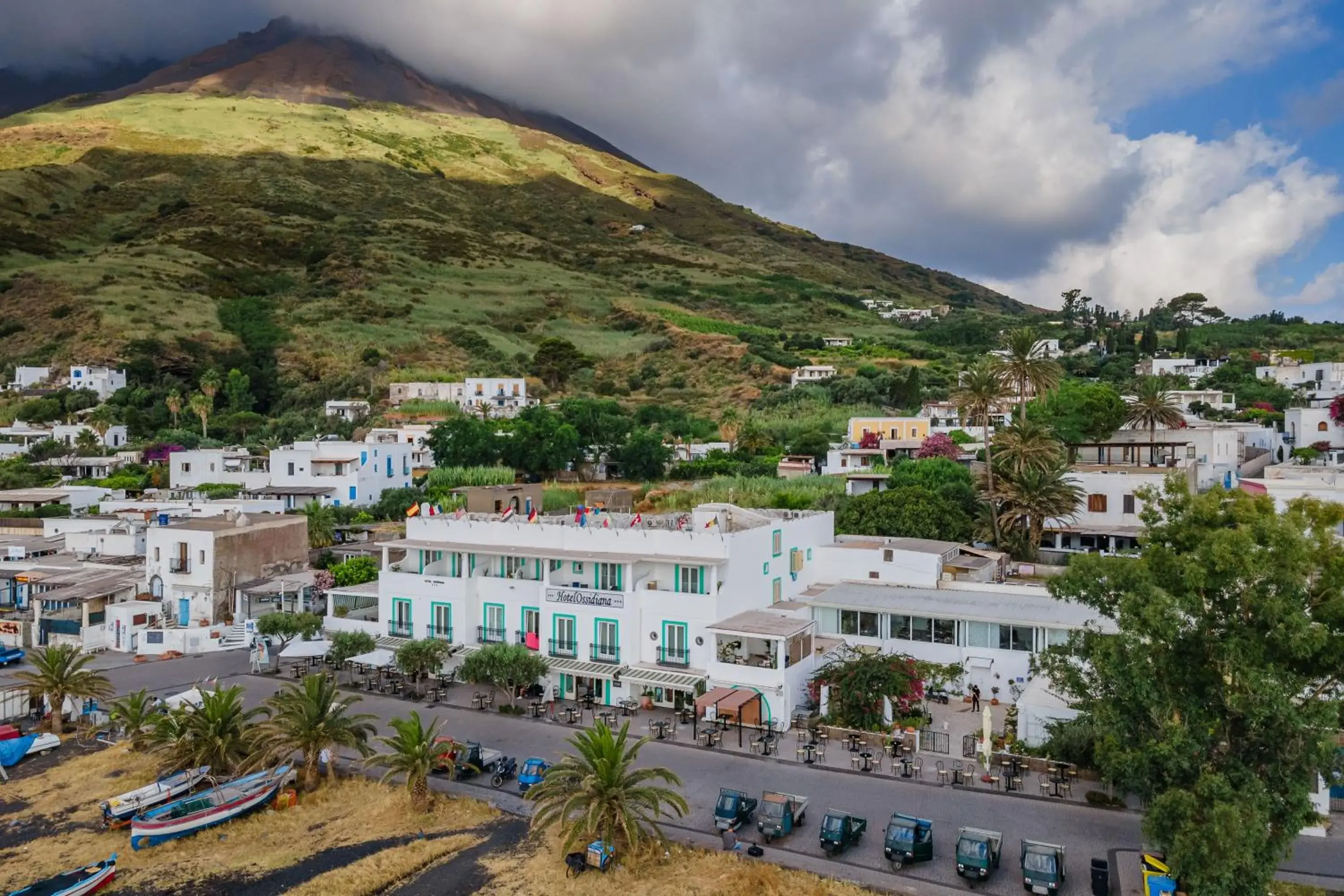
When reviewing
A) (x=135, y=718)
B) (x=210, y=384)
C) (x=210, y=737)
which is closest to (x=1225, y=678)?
(x=210, y=737)

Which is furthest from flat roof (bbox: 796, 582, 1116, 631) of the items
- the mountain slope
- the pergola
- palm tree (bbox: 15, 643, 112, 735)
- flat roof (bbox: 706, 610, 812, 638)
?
the mountain slope

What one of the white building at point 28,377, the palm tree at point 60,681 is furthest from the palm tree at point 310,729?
the white building at point 28,377

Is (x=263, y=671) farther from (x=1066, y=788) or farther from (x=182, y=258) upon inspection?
(x=182, y=258)

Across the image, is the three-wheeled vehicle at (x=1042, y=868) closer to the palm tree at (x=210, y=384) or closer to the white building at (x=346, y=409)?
the white building at (x=346, y=409)

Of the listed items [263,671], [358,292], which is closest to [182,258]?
[358,292]

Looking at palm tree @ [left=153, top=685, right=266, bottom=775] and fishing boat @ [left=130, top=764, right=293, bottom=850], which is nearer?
fishing boat @ [left=130, top=764, right=293, bottom=850]

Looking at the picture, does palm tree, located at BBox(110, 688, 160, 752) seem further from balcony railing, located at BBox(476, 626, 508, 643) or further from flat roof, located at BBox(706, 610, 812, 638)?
flat roof, located at BBox(706, 610, 812, 638)
